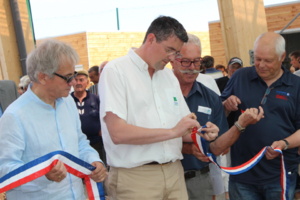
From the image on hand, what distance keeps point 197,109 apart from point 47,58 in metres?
1.29

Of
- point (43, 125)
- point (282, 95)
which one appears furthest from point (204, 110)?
point (43, 125)

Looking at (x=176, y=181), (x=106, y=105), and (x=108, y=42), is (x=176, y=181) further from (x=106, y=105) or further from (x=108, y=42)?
(x=108, y=42)

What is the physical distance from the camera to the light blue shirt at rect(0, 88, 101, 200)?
85.9 inches

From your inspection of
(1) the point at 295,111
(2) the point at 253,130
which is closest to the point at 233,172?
(2) the point at 253,130

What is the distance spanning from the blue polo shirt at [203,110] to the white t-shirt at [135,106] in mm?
476

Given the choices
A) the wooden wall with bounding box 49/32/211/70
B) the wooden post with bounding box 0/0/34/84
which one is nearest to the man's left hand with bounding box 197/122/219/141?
the wooden post with bounding box 0/0/34/84

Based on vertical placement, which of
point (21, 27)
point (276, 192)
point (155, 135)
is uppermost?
point (21, 27)

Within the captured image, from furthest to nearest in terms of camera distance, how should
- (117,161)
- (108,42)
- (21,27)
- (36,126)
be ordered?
(108,42) < (21,27) < (117,161) < (36,126)

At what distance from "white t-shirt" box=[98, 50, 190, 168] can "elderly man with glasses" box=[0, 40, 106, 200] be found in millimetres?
245

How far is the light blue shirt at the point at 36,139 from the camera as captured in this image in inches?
85.9

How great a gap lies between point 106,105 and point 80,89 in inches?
141

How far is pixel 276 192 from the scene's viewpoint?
10.2 ft

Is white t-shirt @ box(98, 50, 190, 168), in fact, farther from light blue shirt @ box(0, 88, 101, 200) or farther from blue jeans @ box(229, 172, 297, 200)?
blue jeans @ box(229, 172, 297, 200)

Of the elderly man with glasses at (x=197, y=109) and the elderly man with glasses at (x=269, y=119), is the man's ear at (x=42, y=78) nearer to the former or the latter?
the elderly man with glasses at (x=197, y=109)
